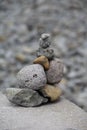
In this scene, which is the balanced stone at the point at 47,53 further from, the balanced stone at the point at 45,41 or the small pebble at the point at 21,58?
the small pebble at the point at 21,58

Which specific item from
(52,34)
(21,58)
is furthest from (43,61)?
(52,34)

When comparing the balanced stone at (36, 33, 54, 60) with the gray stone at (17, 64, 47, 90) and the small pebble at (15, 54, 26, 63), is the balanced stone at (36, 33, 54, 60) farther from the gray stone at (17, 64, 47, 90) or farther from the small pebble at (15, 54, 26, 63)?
the small pebble at (15, 54, 26, 63)

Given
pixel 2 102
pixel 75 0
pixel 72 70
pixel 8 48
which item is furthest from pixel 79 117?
pixel 75 0

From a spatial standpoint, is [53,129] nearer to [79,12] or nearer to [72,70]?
[72,70]

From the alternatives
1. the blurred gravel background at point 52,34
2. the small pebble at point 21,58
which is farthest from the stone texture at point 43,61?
the small pebble at point 21,58

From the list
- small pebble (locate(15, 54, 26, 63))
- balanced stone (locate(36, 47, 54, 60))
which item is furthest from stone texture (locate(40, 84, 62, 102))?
small pebble (locate(15, 54, 26, 63))

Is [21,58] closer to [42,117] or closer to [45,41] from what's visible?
[45,41]
